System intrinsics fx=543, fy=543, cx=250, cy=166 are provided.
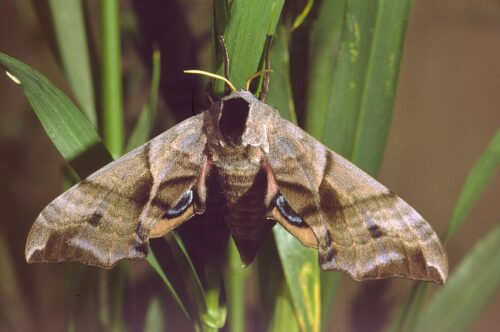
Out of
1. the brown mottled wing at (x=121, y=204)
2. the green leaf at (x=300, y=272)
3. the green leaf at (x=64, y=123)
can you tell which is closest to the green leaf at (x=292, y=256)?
the green leaf at (x=300, y=272)

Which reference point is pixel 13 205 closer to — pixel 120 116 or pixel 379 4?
pixel 120 116

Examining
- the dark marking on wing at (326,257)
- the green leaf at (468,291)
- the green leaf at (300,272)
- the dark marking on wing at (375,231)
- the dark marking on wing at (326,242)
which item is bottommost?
the green leaf at (468,291)

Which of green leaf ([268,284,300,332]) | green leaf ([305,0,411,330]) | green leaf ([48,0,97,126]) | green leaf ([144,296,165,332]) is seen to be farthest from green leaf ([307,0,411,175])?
green leaf ([144,296,165,332])

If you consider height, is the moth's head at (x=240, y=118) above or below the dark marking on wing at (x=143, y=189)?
above

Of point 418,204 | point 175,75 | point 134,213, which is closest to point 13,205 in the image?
point 175,75

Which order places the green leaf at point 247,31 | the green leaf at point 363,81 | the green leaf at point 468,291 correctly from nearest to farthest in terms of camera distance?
the green leaf at point 247,31
the green leaf at point 363,81
the green leaf at point 468,291

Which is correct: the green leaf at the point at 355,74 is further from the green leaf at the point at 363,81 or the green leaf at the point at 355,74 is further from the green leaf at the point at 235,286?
the green leaf at the point at 235,286

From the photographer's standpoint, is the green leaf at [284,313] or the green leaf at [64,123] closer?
the green leaf at [64,123]

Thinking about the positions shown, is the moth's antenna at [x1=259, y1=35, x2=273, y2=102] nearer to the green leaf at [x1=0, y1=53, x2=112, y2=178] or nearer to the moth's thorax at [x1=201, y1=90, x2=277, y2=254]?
the moth's thorax at [x1=201, y1=90, x2=277, y2=254]
